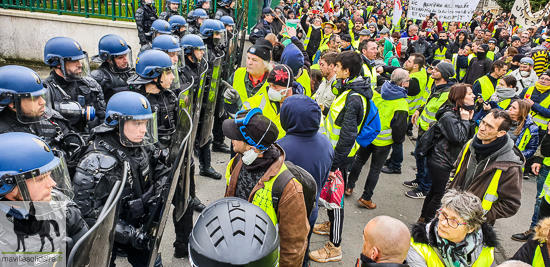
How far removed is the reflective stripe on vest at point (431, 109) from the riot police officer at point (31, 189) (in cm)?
464

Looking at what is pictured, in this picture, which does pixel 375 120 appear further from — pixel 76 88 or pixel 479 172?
pixel 76 88

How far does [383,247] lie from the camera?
185 centimetres

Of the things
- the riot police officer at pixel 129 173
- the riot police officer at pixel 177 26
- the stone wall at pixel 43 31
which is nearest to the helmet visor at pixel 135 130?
the riot police officer at pixel 129 173

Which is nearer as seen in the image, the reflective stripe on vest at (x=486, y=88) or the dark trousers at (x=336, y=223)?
the dark trousers at (x=336, y=223)

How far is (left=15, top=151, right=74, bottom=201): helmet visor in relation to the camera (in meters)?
1.78

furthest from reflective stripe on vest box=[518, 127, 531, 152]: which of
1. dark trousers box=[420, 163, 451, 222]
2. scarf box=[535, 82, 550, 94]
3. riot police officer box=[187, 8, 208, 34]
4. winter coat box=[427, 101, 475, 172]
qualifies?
riot police officer box=[187, 8, 208, 34]

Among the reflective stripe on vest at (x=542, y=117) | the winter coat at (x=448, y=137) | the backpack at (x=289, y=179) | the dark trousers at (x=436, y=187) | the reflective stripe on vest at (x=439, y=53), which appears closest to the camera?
the backpack at (x=289, y=179)

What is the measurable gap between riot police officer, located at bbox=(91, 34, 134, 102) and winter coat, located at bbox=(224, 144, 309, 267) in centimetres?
297

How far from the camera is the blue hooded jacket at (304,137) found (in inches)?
103

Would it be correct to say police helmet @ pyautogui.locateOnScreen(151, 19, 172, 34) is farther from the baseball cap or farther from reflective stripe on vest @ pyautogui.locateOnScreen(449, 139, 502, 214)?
reflective stripe on vest @ pyautogui.locateOnScreen(449, 139, 502, 214)

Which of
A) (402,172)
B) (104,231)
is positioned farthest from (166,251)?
(402,172)

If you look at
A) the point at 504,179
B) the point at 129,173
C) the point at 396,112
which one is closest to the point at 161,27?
the point at 396,112

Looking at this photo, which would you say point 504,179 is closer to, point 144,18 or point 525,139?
point 525,139

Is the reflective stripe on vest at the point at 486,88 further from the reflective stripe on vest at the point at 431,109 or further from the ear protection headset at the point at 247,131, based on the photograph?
the ear protection headset at the point at 247,131
